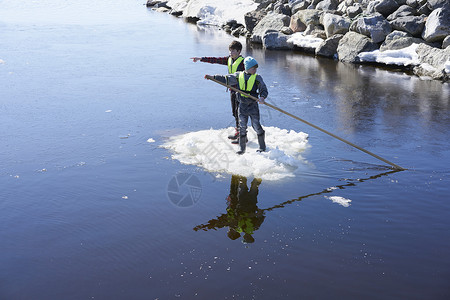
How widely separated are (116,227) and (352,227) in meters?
3.07

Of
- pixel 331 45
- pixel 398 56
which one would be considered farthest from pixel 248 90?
pixel 331 45

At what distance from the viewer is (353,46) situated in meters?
16.4

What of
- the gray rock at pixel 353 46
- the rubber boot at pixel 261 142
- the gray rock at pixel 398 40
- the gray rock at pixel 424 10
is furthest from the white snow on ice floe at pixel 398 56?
the rubber boot at pixel 261 142

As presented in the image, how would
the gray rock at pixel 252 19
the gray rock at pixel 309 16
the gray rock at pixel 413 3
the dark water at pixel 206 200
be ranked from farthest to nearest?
the gray rock at pixel 252 19
the gray rock at pixel 309 16
the gray rock at pixel 413 3
the dark water at pixel 206 200

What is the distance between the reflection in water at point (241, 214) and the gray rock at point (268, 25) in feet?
47.4

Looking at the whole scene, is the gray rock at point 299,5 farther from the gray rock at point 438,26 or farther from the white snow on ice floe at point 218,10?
the gray rock at point 438,26

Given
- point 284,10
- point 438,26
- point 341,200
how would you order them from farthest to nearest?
point 284,10 < point 438,26 < point 341,200

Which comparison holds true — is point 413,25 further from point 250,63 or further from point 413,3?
point 250,63

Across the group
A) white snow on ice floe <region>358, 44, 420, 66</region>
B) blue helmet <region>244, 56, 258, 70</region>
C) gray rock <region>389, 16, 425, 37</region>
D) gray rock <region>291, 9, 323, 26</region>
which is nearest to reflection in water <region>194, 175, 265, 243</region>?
blue helmet <region>244, 56, 258, 70</region>

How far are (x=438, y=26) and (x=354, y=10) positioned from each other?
3.94 metres

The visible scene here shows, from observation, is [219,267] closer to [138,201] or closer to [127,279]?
[127,279]

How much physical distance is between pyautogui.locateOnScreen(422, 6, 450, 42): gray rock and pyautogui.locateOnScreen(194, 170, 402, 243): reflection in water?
9240mm

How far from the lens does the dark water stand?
4898mm

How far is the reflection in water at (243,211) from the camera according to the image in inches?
231
